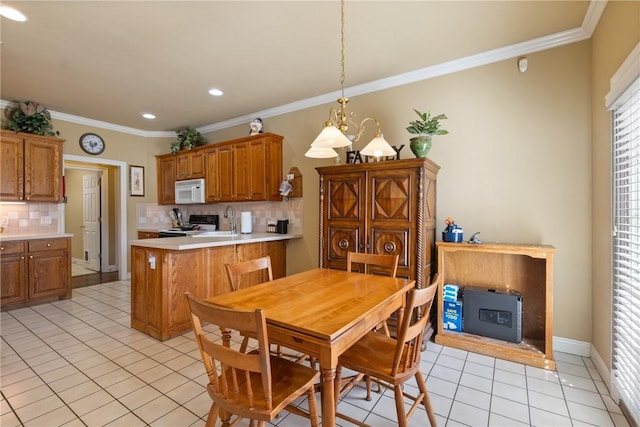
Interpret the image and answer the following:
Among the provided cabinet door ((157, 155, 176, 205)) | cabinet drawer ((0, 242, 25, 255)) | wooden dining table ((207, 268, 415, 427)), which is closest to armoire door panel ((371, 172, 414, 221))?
wooden dining table ((207, 268, 415, 427))

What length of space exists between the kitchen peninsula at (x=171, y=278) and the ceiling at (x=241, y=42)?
6.09 ft

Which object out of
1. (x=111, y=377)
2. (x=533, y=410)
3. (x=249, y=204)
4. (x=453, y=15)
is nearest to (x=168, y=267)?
(x=111, y=377)

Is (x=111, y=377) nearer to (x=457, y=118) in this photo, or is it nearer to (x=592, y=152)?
(x=457, y=118)

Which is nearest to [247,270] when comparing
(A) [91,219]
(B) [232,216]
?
(B) [232,216]

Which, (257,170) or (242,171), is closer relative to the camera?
(257,170)

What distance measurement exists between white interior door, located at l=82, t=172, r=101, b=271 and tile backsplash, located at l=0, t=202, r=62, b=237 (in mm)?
1787

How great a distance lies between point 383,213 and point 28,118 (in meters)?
4.93

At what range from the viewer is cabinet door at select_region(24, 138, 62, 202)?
4.02 m

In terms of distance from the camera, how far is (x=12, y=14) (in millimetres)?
2270

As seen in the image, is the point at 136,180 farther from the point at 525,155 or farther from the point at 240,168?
the point at 525,155

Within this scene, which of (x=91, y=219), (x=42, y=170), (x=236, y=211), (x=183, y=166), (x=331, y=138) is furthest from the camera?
(x=91, y=219)

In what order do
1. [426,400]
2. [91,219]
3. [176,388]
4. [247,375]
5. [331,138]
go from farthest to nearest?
1. [91,219]
2. [176,388]
3. [331,138]
4. [426,400]
5. [247,375]

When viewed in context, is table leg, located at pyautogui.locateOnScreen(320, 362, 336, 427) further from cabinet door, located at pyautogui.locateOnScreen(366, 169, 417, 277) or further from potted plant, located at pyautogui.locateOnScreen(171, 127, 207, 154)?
potted plant, located at pyautogui.locateOnScreen(171, 127, 207, 154)

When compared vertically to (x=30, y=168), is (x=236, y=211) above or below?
below
